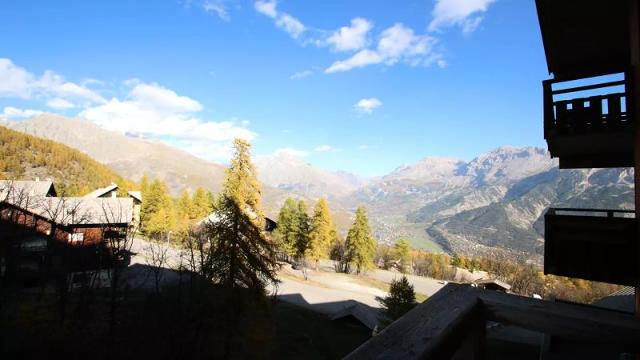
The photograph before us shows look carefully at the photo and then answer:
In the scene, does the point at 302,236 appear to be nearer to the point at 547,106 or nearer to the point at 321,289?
the point at 321,289

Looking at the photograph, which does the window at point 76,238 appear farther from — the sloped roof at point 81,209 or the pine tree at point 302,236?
the pine tree at point 302,236

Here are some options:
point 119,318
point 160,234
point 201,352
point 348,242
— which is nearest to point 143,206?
point 160,234

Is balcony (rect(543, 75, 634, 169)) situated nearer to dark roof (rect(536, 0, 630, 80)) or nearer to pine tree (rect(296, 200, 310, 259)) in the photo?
dark roof (rect(536, 0, 630, 80))

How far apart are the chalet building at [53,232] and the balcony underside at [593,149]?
1110 inches

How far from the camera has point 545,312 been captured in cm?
246

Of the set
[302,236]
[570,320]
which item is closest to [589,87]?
[570,320]

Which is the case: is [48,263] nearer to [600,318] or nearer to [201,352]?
[201,352]

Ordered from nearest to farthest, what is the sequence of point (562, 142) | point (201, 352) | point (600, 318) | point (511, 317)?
point (600, 318), point (511, 317), point (562, 142), point (201, 352)

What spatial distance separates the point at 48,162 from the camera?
143m

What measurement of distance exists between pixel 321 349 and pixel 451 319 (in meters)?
30.3

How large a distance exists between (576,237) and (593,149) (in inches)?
84.8

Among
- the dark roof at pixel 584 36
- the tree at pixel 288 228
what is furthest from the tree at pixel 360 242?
the dark roof at pixel 584 36

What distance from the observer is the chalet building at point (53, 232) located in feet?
95.1

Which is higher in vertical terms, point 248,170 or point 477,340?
point 248,170
